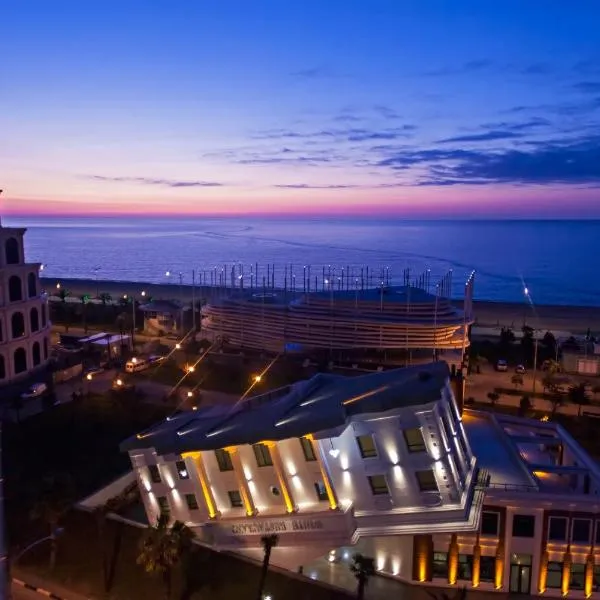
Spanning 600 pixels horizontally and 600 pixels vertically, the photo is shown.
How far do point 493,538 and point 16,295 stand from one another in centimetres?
3107

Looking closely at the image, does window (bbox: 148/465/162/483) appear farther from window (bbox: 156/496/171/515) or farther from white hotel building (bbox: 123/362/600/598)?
window (bbox: 156/496/171/515)

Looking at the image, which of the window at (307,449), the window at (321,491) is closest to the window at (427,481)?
the window at (321,491)

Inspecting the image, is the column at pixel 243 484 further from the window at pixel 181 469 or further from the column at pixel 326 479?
the column at pixel 326 479

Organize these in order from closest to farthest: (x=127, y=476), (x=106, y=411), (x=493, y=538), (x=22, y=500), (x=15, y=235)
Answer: (x=493, y=538), (x=22, y=500), (x=127, y=476), (x=106, y=411), (x=15, y=235)

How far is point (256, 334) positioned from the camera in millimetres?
50625

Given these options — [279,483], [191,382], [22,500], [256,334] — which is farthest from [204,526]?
[256,334]

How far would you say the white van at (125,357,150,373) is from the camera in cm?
4387

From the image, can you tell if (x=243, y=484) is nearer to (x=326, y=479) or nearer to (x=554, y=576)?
(x=326, y=479)

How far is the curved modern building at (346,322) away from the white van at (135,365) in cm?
919

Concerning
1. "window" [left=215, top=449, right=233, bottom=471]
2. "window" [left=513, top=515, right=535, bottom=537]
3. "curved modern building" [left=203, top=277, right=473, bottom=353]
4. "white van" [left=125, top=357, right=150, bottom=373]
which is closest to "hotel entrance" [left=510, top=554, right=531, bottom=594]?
"window" [left=513, top=515, right=535, bottom=537]

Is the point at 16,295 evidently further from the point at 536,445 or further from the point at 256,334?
the point at 536,445

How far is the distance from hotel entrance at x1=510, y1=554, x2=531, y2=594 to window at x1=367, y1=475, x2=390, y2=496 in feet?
18.6

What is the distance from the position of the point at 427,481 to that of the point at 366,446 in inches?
82.0

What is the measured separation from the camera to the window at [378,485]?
1855 cm
